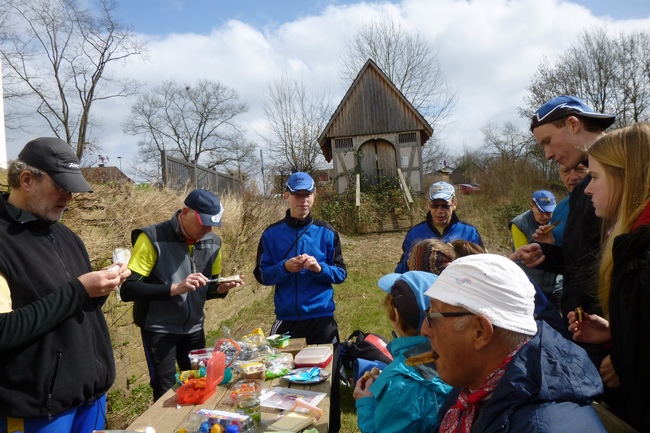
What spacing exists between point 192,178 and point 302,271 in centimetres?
608

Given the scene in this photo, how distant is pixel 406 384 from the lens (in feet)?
6.19

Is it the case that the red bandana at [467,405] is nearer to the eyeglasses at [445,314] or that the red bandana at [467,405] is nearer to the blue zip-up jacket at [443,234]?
the eyeglasses at [445,314]

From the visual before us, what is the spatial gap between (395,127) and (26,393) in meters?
19.6

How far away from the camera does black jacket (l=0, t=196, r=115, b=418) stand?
1.91 meters

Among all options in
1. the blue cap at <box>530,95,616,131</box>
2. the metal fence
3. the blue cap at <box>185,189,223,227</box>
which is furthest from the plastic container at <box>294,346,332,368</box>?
the metal fence

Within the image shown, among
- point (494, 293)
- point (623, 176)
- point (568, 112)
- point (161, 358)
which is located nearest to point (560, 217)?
point (568, 112)

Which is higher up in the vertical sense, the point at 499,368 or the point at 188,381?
the point at 499,368

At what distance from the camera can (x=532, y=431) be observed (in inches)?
48.1

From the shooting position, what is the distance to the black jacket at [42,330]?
191 cm

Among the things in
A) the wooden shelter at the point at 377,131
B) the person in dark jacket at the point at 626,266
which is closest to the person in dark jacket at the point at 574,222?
the person in dark jacket at the point at 626,266

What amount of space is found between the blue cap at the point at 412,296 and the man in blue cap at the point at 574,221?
806 millimetres

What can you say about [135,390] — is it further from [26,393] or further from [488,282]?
[488,282]

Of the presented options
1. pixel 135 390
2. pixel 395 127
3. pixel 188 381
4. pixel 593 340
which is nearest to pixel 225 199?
pixel 135 390

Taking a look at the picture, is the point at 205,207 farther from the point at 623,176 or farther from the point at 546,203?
the point at 546,203
